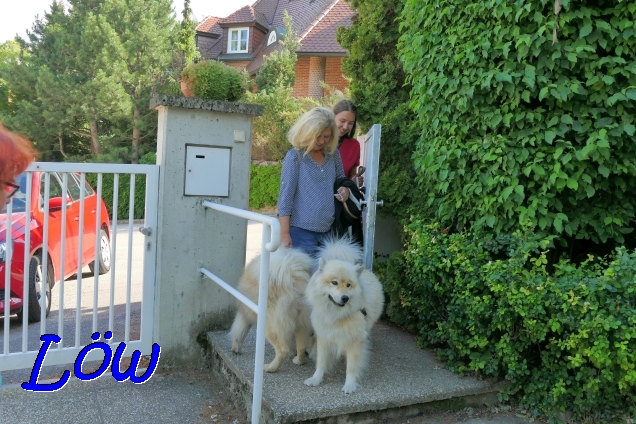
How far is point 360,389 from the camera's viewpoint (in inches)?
124

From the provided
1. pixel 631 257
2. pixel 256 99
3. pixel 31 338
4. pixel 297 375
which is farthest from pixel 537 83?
pixel 256 99

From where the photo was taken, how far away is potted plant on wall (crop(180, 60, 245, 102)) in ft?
12.9

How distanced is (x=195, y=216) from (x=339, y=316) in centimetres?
152

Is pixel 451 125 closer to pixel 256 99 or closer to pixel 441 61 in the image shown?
pixel 441 61

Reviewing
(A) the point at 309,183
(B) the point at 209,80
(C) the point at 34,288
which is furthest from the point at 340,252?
(C) the point at 34,288

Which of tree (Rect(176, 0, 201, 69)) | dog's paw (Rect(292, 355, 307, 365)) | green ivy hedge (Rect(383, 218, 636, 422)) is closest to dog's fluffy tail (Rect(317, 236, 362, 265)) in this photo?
green ivy hedge (Rect(383, 218, 636, 422))

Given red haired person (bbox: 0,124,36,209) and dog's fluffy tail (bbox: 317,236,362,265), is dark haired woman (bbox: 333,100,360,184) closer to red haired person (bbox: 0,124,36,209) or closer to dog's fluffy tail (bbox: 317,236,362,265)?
dog's fluffy tail (bbox: 317,236,362,265)

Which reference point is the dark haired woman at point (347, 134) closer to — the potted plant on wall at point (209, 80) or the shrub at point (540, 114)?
the shrub at point (540, 114)

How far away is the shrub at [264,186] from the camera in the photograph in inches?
728

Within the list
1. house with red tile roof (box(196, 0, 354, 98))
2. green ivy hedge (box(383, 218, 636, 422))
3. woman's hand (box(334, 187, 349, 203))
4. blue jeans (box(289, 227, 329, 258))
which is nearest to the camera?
green ivy hedge (box(383, 218, 636, 422))

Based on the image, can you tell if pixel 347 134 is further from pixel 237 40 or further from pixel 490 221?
pixel 237 40

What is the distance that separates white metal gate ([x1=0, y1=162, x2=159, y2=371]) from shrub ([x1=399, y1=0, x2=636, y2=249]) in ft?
7.77

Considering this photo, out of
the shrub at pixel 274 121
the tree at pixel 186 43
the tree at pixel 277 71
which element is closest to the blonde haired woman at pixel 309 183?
the shrub at pixel 274 121

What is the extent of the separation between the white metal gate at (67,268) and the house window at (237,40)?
2030 cm
